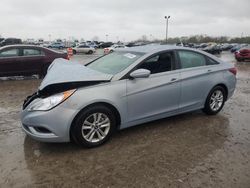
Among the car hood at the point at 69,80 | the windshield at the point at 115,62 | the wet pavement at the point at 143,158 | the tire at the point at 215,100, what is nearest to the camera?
the wet pavement at the point at 143,158

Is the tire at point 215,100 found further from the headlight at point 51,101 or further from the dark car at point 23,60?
the dark car at point 23,60

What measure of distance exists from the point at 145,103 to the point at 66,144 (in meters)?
1.46

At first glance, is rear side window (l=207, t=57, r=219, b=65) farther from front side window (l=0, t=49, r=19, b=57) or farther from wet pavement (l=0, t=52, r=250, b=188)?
front side window (l=0, t=49, r=19, b=57)

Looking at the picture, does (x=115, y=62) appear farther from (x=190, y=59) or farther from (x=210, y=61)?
(x=210, y=61)

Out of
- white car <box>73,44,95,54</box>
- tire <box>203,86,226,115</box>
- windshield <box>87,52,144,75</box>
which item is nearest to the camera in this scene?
windshield <box>87,52,144,75</box>

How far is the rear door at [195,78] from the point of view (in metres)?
4.72

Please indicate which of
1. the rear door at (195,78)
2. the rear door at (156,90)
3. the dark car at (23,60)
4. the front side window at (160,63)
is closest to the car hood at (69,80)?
the rear door at (156,90)

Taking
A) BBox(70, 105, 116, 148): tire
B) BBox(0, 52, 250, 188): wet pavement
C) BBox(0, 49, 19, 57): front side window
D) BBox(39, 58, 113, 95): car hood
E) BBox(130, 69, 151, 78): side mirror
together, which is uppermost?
BBox(0, 49, 19, 57): front side window

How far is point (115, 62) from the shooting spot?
4.64 meters

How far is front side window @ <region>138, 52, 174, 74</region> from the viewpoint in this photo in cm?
436

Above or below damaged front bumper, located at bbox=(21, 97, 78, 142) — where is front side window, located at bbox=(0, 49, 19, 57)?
above

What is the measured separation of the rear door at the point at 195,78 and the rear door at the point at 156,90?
19cm

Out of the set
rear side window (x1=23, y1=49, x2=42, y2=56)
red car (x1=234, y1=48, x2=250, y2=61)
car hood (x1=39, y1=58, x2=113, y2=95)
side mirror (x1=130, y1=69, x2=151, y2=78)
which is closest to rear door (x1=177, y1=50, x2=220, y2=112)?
side mirror (x1=130, y1=69, x2=151, y2=78)

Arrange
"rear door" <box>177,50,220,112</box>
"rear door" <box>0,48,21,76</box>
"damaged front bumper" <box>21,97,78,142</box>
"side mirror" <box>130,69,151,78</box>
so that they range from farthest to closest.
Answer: "rear door" <box>0,48,21,76</box> < "rear door" <box>177,50,220,112</box> < "side mirror" <box>130,69,151,78</box> < "damaged front bumper" <box>21,97,78,142</box>
